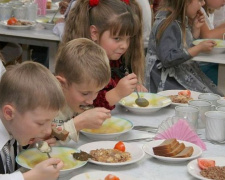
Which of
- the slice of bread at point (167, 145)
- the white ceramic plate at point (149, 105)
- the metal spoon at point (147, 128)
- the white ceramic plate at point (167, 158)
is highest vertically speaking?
the slice of bread at point (167, 145)

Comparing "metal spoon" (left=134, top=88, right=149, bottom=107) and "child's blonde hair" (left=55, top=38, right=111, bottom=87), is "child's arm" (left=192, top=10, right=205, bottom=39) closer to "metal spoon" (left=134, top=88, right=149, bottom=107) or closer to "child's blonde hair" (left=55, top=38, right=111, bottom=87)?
"metal spoon" (left=134, top=88, right=149, bottom=107)

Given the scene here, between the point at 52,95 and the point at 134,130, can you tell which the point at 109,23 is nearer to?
the point at 134,130

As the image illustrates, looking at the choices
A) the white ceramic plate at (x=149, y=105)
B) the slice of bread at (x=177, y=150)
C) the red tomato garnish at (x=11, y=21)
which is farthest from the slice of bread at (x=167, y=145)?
the red tomato garnish at (x=11, y=21)

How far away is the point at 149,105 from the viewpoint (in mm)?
2266

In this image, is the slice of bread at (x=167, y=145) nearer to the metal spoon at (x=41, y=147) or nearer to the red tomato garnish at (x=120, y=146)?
the red tomato garnish at (x=120, y=146)

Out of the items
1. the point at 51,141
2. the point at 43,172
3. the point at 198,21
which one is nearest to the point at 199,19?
the point at 198,21

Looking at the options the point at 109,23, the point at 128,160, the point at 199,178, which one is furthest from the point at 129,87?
the point at 199,178

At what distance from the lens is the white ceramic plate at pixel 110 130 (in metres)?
1.86

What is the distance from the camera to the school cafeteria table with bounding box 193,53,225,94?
10.6 ft

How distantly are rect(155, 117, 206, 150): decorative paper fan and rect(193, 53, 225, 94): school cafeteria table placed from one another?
144 cm

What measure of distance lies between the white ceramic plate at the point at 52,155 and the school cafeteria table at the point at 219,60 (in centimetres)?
174

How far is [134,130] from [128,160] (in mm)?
340

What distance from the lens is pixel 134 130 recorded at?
1.97m

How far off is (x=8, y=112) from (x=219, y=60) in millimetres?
1969
